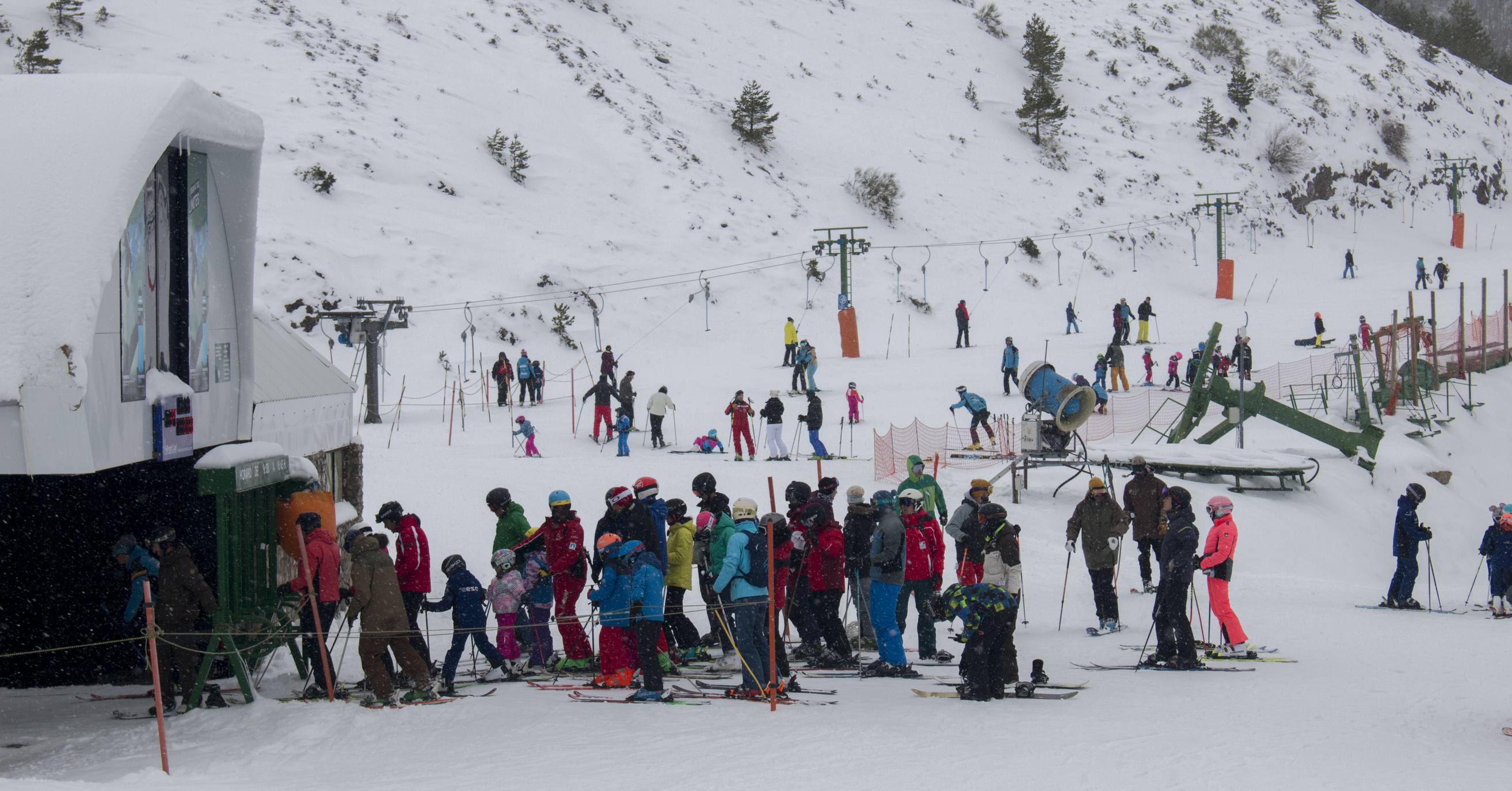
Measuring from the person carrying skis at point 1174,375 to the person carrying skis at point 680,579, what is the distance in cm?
2007

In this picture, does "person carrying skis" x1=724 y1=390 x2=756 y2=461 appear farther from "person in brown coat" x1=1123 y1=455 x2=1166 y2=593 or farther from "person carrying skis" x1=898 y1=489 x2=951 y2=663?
"person carrying skis" x1=898 y1=489 x2=951 y2=663

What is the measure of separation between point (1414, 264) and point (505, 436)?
4216 cm

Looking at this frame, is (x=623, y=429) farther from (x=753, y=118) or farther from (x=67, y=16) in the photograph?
(x=753, y=118)

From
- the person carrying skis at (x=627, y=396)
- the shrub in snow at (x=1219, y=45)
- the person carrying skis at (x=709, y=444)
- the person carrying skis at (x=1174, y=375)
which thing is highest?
the shrub in snow at (x=1219, y=45)

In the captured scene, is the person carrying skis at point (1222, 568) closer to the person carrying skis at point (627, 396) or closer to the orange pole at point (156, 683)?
the orange pole at point (156, 683)

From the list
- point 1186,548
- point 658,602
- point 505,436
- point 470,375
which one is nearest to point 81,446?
point 658,602

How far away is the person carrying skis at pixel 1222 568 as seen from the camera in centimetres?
1054

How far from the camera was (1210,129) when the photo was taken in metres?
61.3

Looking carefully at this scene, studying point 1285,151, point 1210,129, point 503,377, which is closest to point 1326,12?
point 1285,151

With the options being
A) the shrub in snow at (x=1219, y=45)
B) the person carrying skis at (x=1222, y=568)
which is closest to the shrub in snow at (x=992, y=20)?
the shrub in snow at (x=1219, y=45)

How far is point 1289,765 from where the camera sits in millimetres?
6980

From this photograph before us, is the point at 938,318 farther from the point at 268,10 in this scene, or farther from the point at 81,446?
the point at 81,446

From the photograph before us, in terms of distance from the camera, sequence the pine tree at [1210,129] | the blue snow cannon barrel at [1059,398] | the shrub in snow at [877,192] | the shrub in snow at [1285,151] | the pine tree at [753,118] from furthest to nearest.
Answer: the pine tree at [1210,129], the shrub in snow at [1285,151], the pine tree at [753,118], the shrub in snow at [877,192], the blue snow cannon barrel at [1059,398]

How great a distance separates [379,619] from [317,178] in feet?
102
